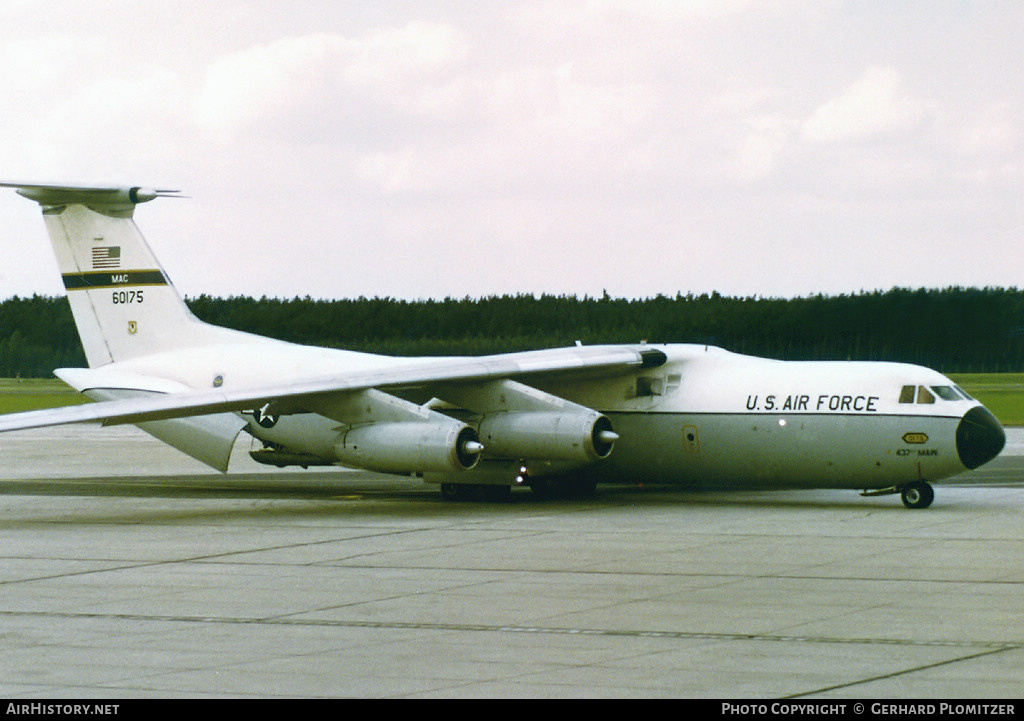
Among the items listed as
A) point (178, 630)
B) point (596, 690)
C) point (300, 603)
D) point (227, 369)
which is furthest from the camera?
point (227, 369)

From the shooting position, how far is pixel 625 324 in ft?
104

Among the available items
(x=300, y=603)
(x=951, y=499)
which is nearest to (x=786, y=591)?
(x=300, y=603)

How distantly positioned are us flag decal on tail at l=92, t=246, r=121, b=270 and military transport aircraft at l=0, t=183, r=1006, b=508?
0.03 meters

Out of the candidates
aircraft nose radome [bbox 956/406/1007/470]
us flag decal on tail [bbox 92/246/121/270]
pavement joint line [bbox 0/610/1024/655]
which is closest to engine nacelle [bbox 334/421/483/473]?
us flag decal on tail [bbox 92/246/121/270]

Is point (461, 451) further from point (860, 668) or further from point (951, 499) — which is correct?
point (860, 668)

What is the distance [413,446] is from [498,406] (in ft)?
6.82

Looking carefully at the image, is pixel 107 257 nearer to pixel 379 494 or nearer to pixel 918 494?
pixel 379 494

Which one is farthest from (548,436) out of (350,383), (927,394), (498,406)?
(927,394)

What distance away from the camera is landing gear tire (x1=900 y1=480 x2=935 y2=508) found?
21812 mm

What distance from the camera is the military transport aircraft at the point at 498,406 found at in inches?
850

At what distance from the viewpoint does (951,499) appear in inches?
926

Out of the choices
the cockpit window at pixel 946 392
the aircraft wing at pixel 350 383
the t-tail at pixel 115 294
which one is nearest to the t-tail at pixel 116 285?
the t-tail at pixel 115 294

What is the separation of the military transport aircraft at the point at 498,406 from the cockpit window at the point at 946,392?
→ 0.02 metres
